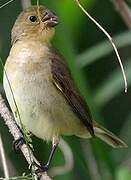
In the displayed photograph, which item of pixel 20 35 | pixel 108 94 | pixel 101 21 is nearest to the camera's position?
pixel 20 35

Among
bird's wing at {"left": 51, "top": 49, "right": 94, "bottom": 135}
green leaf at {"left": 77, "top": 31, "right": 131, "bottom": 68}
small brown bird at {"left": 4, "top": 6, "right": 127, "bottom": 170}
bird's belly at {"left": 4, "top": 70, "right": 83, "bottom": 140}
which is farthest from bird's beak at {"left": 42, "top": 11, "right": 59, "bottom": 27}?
green leaf at {"left": 77, "top": 31, "right": 131, "bottom": 68}

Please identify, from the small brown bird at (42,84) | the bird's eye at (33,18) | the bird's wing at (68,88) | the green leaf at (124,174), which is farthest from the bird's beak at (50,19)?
the green leaf at (124,174)

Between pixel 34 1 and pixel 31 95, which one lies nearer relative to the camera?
pixel 31 95

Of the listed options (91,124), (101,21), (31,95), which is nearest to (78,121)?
(91,124)

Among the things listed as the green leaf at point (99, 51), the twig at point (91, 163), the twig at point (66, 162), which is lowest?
the twig at point (91, 163)

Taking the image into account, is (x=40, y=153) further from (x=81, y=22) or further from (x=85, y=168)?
(x=81, y=22)

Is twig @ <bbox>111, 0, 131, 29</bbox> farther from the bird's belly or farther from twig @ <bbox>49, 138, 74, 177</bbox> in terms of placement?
twig @ <bbox>49, 138, 74, 177</bbox>

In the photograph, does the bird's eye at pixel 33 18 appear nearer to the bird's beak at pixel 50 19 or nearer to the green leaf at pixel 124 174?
the bird's beak at pixel 50 19

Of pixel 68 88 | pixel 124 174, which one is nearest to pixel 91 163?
pixel 68 88
